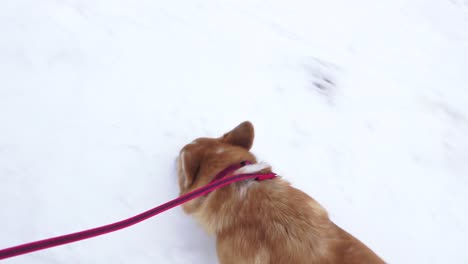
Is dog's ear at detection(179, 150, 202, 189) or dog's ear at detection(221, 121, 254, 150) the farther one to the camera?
dog's ear at detection(221, 121, 254, 150)

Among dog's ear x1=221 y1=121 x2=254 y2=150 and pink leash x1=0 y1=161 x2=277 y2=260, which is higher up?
dog's ear x1=221 y1=121 x2=254 y2=150

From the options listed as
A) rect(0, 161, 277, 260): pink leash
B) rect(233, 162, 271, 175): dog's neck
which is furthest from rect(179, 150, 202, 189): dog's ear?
rect(233, 162, 271, 175): dog's neck

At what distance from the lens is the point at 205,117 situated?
328cm

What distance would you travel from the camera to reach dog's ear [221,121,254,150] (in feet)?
8.27

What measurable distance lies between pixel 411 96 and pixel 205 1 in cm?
280

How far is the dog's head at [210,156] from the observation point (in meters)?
2.30

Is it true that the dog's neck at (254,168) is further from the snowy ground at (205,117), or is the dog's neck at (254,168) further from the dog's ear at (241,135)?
the snowy ground at (205,117)

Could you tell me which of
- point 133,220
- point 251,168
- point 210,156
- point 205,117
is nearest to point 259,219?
point 251,168

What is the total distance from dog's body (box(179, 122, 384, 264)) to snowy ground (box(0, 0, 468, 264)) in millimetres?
591

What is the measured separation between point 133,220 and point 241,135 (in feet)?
3.50

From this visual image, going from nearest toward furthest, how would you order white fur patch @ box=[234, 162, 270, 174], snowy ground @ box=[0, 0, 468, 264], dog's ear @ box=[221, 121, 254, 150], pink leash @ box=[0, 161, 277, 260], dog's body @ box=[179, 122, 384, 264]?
pink leash @ box=[0, 161, 277, 260]
dog's body @ box=[179, 122, 384, 264]
white fur patch @ box=[234, 162, 270, 174]
dog's ear @ box=[221, 121, 254, 150]
snowy ground @ box=[0, 0, 468, 264]

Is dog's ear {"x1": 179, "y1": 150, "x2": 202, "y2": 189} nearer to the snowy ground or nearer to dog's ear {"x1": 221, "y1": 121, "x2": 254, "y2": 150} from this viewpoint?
dog's ear {"x1": 221, "y1": 121, "x2": 254, "y2": 150}

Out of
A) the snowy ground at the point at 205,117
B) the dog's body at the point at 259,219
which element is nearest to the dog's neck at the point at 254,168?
the dog's body at the point at 259,219

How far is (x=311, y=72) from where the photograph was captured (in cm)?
401
